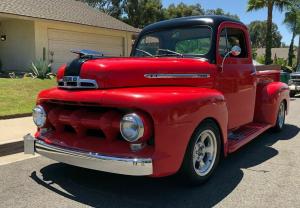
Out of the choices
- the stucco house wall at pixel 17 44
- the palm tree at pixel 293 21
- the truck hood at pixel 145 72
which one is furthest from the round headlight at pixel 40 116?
the palm tree at pixel 293 21

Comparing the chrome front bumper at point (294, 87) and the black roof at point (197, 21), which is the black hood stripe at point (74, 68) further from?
the chrome front bumper at point (294, 87)

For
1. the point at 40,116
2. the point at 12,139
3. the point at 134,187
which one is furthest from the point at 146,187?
the point at 12,139

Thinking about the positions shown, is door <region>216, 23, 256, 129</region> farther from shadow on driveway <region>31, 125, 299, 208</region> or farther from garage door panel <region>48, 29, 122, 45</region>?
garage door panel <region>48, 29, 122, 45</region>

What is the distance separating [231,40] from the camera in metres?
5.86

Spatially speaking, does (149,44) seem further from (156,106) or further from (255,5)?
(255,5)

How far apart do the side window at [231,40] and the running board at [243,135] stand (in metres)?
1.19

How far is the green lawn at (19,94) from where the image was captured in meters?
9.18

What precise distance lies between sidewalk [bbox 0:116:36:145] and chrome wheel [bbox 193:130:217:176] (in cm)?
321

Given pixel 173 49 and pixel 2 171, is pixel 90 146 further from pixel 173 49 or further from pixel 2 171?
pixel 173 49

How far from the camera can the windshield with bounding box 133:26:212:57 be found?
543 centimetres

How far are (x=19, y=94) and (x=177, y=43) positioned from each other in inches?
269

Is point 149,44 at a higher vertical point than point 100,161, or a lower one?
higher

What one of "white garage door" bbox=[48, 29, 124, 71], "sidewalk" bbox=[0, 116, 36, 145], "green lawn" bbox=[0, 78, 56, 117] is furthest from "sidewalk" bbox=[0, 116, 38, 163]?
"white garage door" bbox=[48, 29, 124, 71]

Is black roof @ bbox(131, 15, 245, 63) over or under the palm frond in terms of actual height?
under
